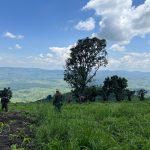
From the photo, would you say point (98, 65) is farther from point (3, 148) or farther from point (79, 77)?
point (3, 148)

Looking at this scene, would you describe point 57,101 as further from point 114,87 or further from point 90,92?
point 114,87

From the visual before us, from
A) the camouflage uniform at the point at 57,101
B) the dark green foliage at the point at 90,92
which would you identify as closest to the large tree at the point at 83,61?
the dark green foliage at the point at 90,92

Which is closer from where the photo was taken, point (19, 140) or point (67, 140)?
point (67, 140)

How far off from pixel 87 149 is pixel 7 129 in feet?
23.1

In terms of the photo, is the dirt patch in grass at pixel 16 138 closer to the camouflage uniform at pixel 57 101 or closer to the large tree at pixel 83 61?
the camouflage uniform at pixel 57 101

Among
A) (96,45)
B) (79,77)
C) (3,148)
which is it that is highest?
(96,45)

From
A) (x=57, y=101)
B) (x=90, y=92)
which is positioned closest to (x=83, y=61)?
(x=90, y=92)

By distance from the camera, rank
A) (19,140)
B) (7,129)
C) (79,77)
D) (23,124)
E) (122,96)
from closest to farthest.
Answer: (19,140)
(7,129)
(23,124)
(79,77)
(122,96)

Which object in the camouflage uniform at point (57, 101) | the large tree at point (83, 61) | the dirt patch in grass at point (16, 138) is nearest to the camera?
the dirt patch in grass at point (16, 138)

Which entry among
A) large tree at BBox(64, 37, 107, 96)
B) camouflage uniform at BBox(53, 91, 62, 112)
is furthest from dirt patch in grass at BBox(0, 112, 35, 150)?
large tree at BBox(64, 37, 107, 96)

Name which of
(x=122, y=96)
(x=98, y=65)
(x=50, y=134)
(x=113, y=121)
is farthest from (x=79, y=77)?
(x=50, y=134)

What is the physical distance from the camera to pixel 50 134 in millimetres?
17172

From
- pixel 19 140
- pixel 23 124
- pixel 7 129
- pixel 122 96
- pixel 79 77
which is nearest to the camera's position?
pixel 19 140

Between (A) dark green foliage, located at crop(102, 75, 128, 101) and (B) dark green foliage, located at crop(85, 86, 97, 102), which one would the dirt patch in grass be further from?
(A) dark green foliage, located at crop(102, 75, 128, 101)
